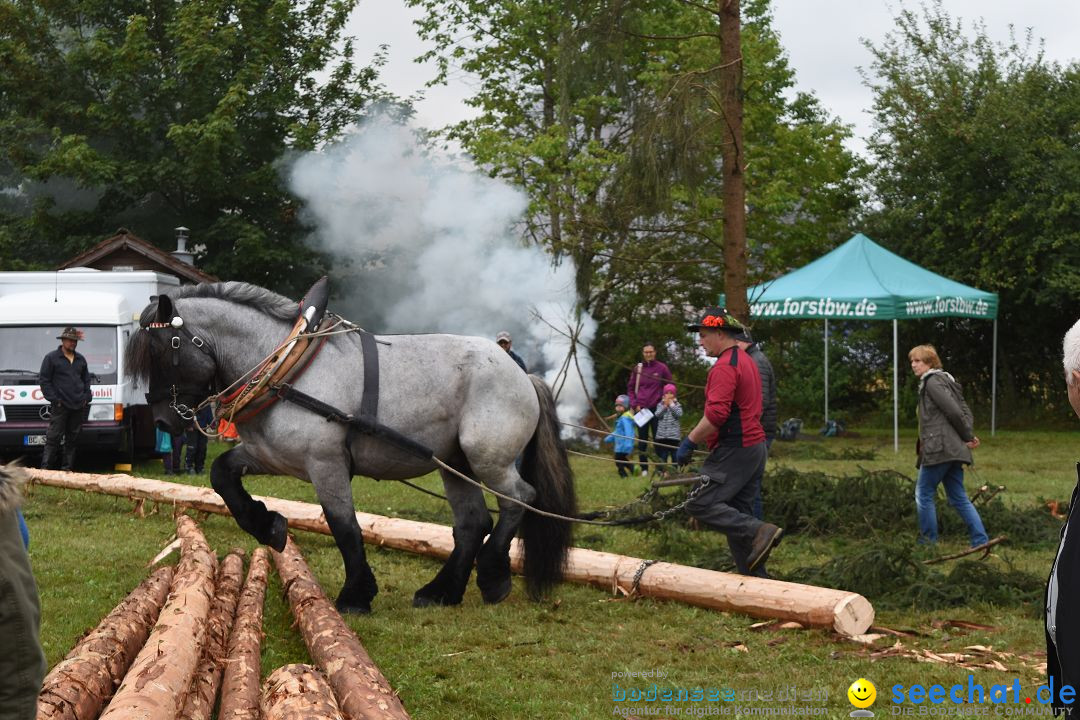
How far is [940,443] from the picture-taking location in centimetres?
909

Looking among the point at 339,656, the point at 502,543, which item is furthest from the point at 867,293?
the point at 339,656

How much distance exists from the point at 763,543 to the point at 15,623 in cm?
514

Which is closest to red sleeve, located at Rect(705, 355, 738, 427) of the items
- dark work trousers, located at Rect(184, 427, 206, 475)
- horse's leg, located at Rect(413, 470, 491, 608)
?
horse's leg, located at Rect(413, 470, 491, 608)

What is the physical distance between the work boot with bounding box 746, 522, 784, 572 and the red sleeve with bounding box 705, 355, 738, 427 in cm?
70

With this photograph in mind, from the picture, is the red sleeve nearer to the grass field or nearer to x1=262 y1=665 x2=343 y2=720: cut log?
the grass field

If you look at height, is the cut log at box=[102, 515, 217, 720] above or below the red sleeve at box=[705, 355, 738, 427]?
below

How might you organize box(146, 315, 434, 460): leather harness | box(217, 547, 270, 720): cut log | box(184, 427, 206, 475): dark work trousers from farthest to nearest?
box(184, 427, 206, 475): dark work trousers
box(146, 315, 434, 460): leather harness
box(217, 547, 270, 720): cut log

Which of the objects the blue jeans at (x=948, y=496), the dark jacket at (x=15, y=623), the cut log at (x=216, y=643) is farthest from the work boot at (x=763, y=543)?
the dark jacket at (x=15, y=623)

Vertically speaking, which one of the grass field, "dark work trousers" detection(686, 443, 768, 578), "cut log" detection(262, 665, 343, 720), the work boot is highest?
"dark work trousers" detection(686, 443, 768, 578)

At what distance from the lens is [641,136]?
11.3 metres

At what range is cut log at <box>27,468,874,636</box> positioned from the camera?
6.36 meters

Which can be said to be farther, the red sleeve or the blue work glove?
the blue work glove

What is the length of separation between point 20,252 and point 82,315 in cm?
1284

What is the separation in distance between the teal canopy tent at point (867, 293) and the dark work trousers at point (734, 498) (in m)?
11.6
